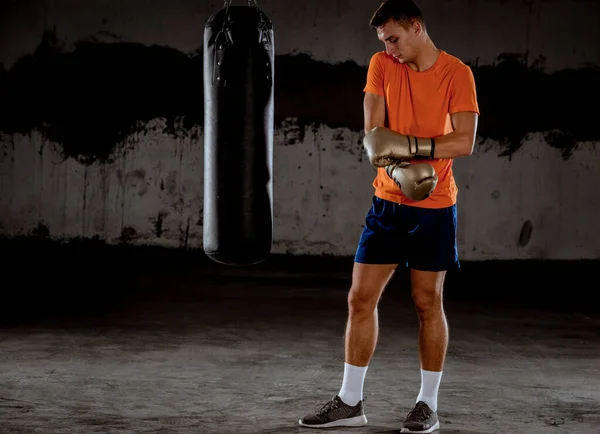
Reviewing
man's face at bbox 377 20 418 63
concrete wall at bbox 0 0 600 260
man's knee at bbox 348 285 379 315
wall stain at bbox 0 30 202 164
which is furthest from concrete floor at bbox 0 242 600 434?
wall stain at bbox 0 30 202 164

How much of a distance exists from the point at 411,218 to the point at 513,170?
5.26 meters

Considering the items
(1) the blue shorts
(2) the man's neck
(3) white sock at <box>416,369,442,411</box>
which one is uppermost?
(2) the man's neck

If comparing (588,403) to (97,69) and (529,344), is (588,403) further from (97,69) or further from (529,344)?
(97,69)

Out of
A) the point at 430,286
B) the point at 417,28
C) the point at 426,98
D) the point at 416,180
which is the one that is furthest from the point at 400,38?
the point at 430,286

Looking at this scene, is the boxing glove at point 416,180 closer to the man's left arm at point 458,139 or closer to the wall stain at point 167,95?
the man's left arm at point 458,139

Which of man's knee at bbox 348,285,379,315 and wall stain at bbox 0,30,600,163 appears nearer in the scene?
man's knee at bbox 348,285,379,315

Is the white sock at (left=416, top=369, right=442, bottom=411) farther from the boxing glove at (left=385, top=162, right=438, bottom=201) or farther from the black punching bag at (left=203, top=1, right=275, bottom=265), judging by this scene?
the black punching bag at (left=203, top=1, right=275, bottom=265)

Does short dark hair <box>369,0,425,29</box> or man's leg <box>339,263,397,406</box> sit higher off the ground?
short dark hair <box>369,0,425,29</box>

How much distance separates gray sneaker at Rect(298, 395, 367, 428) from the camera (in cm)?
259

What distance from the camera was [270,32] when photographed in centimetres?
346

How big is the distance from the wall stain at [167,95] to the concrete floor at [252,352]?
4.58ft

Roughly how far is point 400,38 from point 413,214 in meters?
0.55

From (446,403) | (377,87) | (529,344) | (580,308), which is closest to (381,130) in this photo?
(377,87)

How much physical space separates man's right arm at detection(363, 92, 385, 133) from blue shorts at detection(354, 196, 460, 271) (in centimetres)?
25
